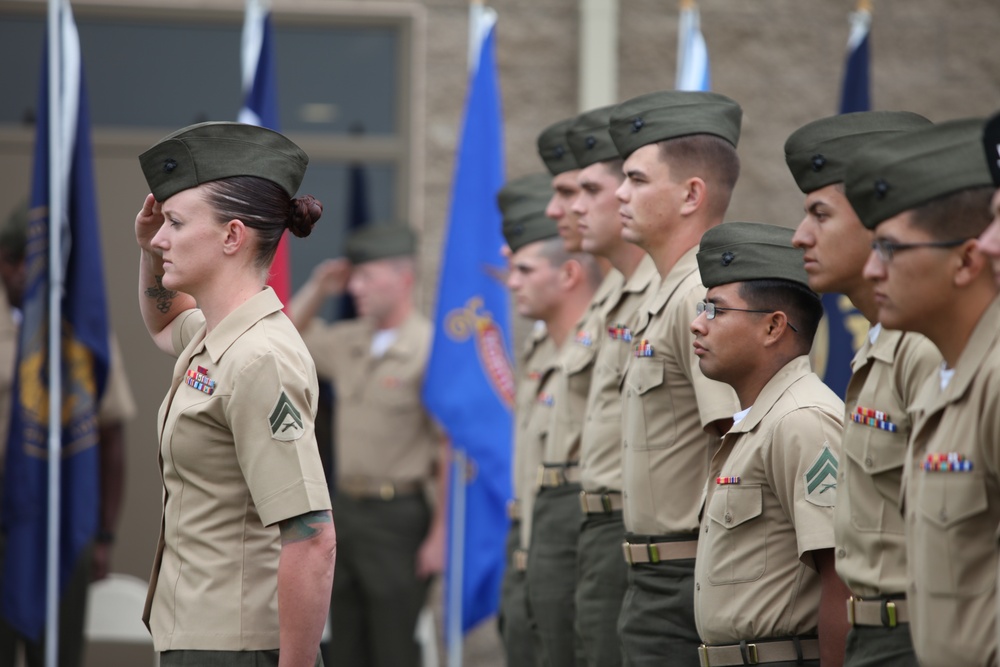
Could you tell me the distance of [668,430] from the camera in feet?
12.0

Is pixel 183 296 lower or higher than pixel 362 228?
lower

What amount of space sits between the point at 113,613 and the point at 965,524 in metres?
5.39

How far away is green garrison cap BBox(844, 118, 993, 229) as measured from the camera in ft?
8.00

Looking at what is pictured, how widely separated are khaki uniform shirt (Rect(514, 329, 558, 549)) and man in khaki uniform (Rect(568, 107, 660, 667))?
0.56 metres

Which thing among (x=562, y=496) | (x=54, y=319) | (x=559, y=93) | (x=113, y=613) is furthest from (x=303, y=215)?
(x=559, y=93)

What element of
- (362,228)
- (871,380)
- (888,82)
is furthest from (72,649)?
(888,82)

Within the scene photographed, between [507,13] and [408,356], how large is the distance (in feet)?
6.66

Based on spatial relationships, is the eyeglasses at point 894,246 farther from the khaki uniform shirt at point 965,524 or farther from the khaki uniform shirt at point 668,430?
the khaki uniform shirt at point 668,430

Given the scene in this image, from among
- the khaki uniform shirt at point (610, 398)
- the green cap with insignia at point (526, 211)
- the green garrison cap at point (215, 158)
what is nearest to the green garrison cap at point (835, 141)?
the khaki uniform shirt at point (610, 398)

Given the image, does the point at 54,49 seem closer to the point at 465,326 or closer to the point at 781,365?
the point at 465,326

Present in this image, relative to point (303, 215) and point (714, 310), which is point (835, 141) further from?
point (303, 215)

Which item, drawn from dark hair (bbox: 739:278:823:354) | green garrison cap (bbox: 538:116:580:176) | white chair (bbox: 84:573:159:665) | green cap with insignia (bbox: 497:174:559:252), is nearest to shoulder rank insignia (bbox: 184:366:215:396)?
dark hair (bbox: 739:278:823:354)

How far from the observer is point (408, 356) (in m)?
6.96

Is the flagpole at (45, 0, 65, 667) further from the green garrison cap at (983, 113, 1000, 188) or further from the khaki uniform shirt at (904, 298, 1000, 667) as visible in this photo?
the green garrison cap at (983, 113, 1000, 188)
